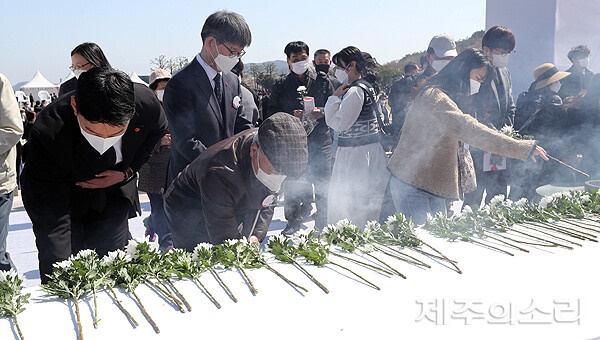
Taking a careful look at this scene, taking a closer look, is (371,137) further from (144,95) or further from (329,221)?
(144,95)

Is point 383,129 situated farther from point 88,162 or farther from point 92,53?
point 88,162

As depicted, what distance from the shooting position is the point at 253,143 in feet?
6.86

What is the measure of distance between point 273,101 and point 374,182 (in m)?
1.34

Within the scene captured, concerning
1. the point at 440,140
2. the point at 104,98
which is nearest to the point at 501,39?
the point at 440,140

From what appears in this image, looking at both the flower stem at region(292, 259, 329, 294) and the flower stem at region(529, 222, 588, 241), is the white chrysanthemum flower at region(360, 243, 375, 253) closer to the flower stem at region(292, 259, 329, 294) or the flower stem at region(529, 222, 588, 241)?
the flower stem at region(292, 259, 329, 294)

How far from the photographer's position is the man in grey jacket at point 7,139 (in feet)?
9.38

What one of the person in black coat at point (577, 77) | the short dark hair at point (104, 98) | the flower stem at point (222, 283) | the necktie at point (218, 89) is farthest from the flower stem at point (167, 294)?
the person in black coat at point (577, 77)

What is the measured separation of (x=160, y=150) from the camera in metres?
4.25

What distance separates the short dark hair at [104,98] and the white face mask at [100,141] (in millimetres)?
194

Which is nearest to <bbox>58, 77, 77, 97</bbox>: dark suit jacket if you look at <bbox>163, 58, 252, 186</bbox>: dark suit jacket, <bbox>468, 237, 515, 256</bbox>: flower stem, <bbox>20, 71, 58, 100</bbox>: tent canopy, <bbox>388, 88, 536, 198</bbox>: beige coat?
<bbox>163, 58, 252, 186</bbox>: dark suit jacket

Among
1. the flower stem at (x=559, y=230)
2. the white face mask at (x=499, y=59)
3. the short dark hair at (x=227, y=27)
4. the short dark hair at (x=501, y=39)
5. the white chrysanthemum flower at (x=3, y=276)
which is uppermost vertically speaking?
the short dark hair at (x=227, y=27)

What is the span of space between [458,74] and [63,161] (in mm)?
1934

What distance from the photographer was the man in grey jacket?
2859 millimetres

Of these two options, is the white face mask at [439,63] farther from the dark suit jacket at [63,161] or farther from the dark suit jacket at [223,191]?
the dark suit jacket at [63,161]
